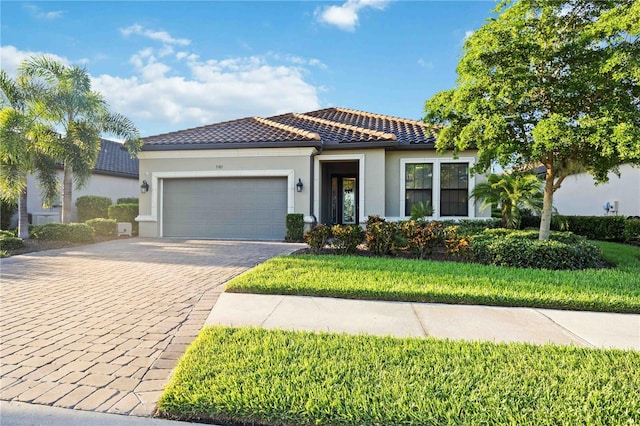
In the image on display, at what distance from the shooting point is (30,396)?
251cm

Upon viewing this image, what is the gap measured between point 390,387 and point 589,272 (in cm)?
604

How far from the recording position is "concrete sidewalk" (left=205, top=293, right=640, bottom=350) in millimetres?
3641

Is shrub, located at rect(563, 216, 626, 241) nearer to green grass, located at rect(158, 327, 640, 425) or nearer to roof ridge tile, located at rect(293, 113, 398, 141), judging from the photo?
roof ridge tile, located at rect(293, 113, 398, 141)

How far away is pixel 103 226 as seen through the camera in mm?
12898

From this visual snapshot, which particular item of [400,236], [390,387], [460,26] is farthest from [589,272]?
[460,26]

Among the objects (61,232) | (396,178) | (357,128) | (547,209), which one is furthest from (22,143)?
(547,209)

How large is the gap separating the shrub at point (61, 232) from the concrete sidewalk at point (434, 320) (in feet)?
29.5

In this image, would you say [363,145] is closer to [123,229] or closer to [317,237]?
[317,237]

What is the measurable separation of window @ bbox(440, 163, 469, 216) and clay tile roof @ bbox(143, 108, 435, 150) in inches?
48.6

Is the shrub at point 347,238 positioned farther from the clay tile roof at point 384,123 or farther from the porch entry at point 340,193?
the porch entry at point 340,193

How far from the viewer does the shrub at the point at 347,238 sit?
27.8 feet

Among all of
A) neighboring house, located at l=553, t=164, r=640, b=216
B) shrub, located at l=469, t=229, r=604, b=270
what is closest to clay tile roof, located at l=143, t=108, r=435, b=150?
shrub, located at l=469, t=229, r=604, b=270

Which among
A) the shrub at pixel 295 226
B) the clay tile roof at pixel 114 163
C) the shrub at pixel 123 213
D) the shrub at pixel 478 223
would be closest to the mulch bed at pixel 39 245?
the shrub at pixel 123 213

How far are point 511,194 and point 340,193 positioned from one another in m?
7.94
